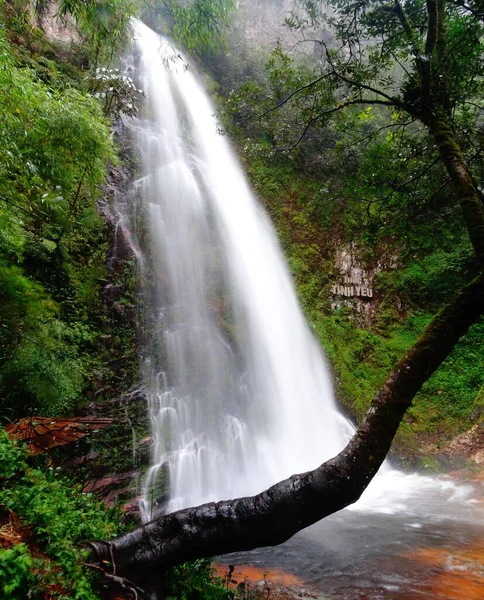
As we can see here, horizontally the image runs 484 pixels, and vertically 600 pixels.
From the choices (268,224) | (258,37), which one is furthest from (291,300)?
(258,37)

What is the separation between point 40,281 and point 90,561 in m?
6.72

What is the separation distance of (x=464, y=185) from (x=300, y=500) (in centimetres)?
283

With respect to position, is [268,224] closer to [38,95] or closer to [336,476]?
[38,95]

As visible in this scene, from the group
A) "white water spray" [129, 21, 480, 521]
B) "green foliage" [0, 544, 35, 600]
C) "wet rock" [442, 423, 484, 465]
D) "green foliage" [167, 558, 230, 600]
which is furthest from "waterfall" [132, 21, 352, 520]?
"green foliage" [0, 544, 35, 600]

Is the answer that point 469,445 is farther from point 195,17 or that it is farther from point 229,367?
point 195,17

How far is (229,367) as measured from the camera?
10.1 m

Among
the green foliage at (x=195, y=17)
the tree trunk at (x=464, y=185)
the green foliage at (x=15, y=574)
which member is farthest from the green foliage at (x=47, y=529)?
the green foliage at (x=195, y=17)

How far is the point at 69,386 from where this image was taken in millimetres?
6480

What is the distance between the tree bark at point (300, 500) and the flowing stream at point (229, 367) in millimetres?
2611

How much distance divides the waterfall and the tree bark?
4.39 meters

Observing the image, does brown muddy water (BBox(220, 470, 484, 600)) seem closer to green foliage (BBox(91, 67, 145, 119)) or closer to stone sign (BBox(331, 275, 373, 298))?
stone sign (BBox(331, 275, 373, 298))

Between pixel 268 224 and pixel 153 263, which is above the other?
pixel 268 224

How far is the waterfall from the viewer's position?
8047 millimetres

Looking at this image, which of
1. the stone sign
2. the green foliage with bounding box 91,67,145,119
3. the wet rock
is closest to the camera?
the wet rock
